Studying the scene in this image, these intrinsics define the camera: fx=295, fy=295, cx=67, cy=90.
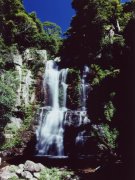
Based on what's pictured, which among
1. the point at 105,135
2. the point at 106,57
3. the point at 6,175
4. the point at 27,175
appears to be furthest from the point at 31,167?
the point at 106,57

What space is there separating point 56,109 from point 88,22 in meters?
10.2

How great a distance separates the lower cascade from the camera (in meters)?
25.4

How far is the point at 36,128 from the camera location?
26969mm

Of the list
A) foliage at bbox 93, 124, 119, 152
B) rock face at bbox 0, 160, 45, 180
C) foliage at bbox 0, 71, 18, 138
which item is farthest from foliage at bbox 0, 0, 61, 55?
Answer: rock face at bbox 0, 160, 45, 180

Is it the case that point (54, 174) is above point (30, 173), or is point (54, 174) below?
below

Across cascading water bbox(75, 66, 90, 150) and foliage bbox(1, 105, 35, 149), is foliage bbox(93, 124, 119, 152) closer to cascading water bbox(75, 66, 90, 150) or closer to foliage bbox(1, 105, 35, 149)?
cascading water bbox(75, 66, 90, 150)

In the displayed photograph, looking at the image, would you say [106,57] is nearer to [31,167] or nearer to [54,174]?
[54,174]

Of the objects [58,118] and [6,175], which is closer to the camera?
[6,175]

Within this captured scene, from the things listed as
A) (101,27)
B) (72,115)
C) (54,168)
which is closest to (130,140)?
(54,168)

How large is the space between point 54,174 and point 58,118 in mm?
9551

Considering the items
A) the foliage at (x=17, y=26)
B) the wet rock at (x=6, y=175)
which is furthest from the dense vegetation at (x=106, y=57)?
the wet rock at (x=6, y=175)

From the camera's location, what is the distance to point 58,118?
27359 mm

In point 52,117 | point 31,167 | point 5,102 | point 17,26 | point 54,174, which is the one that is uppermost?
point 17,26

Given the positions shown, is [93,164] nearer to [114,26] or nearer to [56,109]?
[56,109]
